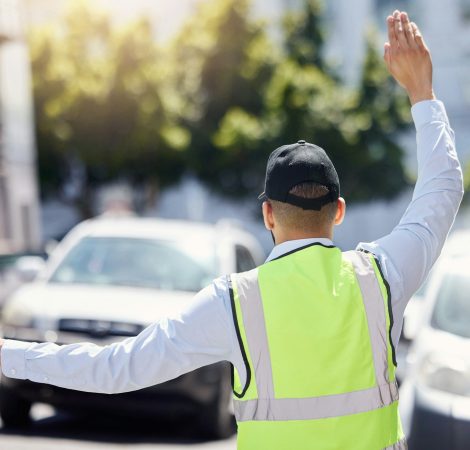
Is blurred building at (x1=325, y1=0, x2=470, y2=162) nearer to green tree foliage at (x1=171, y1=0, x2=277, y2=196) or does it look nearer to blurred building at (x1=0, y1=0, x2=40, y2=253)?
green tree foliage at (x1=171, y1=0, x2=277, y2=196)

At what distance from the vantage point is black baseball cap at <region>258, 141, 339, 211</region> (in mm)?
2736

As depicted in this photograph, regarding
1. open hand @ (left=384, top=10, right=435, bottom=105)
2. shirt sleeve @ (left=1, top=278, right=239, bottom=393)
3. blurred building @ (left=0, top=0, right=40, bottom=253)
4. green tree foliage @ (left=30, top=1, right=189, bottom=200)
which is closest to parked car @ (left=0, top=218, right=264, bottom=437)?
open hand @ (left=384, top=10, right=435, bottom=105)

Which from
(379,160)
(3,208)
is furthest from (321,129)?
(3,208)

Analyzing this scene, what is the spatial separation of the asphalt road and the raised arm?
16.8ft

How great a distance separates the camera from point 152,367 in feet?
8.68

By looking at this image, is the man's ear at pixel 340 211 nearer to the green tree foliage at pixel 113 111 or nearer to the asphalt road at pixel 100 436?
the asphalt road at pixel 100 436

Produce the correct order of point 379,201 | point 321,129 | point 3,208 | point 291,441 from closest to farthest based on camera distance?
point 291,441
point 3,208
point 321,129
point 379,201

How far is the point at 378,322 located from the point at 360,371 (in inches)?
5.0

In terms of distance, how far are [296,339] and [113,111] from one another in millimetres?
38860

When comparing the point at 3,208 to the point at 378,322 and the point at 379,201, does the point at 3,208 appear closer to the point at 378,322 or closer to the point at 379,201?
the point at 379,201

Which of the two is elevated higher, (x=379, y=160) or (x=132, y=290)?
(x=132, y=290)

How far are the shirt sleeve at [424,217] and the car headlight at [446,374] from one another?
7.87 feet

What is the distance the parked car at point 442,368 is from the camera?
5.09 metres

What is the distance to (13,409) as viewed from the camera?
8.41 meters
